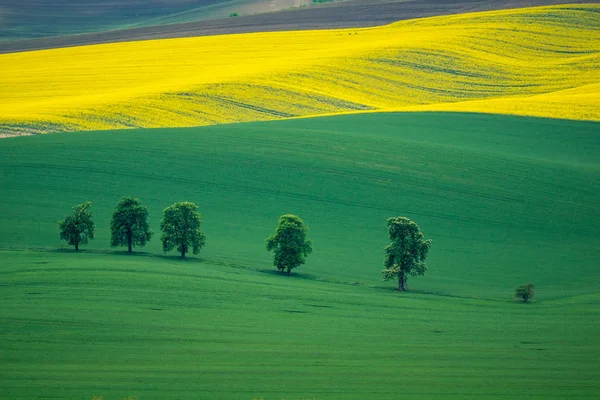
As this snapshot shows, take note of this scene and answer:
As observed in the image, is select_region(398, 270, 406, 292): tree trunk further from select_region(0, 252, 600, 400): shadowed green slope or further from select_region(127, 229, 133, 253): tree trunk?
select_region(127, 229, 133, 253): tree trunk

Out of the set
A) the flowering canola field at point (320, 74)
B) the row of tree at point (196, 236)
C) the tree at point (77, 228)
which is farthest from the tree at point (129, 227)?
the flowering canola field at point (320, 74)

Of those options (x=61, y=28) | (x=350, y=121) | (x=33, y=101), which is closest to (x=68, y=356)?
(x=350, y=121)

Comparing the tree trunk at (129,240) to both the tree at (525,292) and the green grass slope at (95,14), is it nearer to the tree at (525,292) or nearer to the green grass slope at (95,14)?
the tree at (525,292)

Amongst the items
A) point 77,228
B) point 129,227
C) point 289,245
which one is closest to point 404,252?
point 289,245

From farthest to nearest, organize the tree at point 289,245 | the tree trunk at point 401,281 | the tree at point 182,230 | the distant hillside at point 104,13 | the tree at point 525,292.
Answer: the distant hillside at point 104,13 < the tree at point 182,230 < the tree at point 289,245 < the tree trunk at point 401,281 < the tree at point 525,292

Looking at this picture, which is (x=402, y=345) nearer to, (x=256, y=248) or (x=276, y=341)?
(x=276, y=341)

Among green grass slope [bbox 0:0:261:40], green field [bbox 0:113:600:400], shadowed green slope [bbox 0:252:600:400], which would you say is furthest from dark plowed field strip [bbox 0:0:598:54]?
shadowed green slope [bbox 0:252:600:400]
